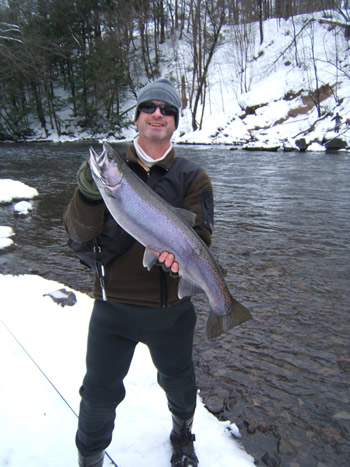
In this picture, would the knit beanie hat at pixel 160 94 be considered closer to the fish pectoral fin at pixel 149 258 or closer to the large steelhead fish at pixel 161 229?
the large steelhead fish at pixel 161 229

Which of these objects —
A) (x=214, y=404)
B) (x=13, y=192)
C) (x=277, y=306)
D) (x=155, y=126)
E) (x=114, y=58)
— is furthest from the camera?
(x=114, y=58)

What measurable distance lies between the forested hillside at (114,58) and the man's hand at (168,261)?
31.7 metres

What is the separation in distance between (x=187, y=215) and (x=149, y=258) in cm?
32

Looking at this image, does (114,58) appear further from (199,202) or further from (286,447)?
(286,447)

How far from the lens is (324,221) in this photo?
826cm

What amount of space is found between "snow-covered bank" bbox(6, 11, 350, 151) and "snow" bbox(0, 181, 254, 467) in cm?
2106

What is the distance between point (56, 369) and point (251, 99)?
102 ft

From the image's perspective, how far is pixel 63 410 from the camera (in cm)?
253

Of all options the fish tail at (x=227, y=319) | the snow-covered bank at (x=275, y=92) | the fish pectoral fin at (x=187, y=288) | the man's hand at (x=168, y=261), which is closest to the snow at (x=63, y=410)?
the fish tail at (x=227, y=319)

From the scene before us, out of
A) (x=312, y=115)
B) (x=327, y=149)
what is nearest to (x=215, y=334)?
(x=327, y=149)


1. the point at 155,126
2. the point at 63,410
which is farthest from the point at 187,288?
the point at 63,410

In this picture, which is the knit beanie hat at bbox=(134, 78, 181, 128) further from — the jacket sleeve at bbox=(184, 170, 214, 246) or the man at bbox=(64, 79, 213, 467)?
the jacket sleeve at bbox=(184, 170, 214, 246)

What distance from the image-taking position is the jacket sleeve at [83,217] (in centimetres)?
175

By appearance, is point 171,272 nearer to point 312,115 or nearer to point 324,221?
point 324,221
